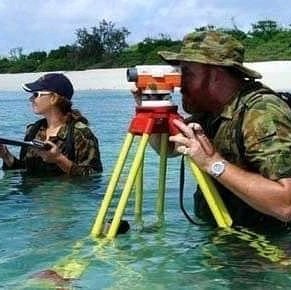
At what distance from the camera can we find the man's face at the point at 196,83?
A: 4.79 metres

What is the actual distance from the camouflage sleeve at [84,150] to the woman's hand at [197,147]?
3.55 metres

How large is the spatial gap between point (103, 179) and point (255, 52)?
45701mm

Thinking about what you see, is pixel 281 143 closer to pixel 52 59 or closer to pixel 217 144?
pixel 217 144

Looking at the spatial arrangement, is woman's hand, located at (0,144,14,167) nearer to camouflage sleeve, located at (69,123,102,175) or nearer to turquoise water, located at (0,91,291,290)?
camouflage sleeve, located at (69,123,102,175)

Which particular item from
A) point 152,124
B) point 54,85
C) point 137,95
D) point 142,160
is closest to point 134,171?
point 142,160

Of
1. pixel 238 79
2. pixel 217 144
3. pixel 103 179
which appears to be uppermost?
pixel 238 79

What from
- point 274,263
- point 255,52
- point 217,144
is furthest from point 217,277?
point 255,52

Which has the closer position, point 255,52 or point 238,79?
point 238,79

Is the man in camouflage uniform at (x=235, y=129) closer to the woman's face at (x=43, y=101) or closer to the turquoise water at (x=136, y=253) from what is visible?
the turquoise water at (x=136, y=253)

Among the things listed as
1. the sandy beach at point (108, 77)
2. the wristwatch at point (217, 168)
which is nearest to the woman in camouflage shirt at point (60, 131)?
the wristwatch at point (217, 168)

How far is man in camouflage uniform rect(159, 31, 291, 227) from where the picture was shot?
173 inches

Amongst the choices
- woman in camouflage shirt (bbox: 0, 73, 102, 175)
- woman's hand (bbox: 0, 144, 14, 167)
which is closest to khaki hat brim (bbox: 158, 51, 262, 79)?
woman in camouflage shirt (bbox: 0, 73, 102, 175)

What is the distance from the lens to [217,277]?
15.4 ft

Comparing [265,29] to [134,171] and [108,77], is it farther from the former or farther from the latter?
[134,171]
